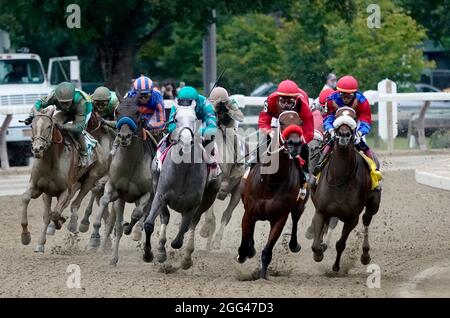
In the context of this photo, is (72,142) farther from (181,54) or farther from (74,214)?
(181,54)

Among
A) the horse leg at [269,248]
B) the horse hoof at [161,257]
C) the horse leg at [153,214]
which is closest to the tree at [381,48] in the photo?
the horse leg at [153,214]

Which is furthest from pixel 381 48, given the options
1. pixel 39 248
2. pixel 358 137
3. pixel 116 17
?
pixel 358 137

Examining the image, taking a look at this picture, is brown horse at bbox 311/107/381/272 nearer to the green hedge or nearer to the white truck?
the white truck

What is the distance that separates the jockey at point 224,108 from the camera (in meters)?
16.2

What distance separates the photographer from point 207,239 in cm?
1686

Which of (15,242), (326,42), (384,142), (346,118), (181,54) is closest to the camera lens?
(346,118)

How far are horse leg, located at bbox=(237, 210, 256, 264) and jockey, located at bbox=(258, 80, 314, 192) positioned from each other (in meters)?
0.75

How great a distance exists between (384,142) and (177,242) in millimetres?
15604

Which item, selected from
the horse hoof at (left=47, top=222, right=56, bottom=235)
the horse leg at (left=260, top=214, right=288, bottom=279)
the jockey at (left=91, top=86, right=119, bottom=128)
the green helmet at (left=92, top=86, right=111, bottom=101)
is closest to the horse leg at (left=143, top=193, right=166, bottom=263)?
the horse leg at (left=260, top=214, right=288, bottom=279)

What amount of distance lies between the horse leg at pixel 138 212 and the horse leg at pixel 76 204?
1601 mm

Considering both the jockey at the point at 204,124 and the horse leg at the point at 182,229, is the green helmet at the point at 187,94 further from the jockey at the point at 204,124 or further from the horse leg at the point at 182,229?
the horse leg at the point at 182,229

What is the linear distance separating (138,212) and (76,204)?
2523 millimetres

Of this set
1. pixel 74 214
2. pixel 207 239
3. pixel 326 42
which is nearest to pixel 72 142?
pixel 74 214

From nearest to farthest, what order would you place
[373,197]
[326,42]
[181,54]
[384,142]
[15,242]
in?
[373,197] < [15,242] < [384,142] < [326,42] < [181,54]
